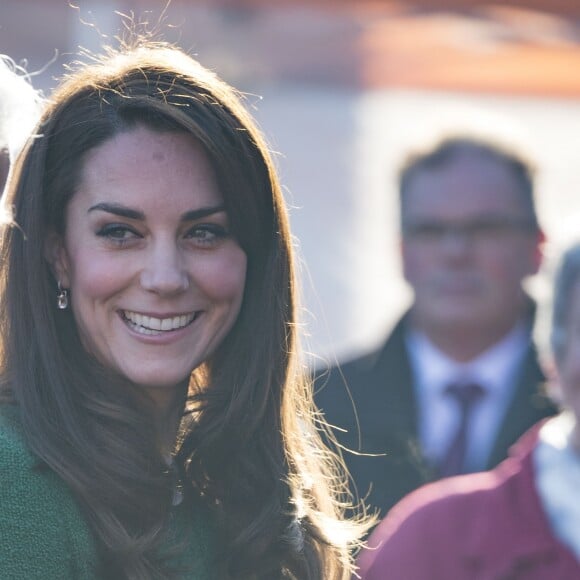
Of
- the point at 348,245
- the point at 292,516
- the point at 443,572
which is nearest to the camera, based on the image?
the point at 292,516

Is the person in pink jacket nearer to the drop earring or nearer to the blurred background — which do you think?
the drop earring

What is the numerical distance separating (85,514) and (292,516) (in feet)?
1.52

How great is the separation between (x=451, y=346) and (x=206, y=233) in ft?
5.83

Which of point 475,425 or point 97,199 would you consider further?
point 475,425

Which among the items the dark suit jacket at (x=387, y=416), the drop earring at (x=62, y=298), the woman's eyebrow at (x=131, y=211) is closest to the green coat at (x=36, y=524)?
the drop earring at (x=62, y=298)

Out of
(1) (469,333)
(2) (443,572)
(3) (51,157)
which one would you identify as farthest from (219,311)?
(1) (469,333)

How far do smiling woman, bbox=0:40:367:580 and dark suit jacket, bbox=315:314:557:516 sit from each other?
42.7 inches

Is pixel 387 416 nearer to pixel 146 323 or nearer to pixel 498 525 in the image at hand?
pixel 498 525

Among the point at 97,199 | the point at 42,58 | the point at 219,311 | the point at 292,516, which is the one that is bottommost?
the point at 292,516

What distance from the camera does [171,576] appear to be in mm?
1944

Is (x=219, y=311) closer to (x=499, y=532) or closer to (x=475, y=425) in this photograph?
(x=499, y=532)

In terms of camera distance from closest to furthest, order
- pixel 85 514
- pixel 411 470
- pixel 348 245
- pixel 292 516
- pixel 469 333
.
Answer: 1. pixel 85 514
2. pixel 292 516
3. pixel 411 470
4. pixel 469 333
5. pixel 348 245

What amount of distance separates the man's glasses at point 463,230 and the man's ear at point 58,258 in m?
1.96

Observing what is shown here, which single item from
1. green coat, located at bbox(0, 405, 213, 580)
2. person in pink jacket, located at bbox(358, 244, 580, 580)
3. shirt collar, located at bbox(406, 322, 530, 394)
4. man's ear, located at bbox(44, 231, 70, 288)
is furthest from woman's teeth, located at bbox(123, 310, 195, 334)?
shirt collar, located at bbox(406, 322, 530, 394)
